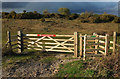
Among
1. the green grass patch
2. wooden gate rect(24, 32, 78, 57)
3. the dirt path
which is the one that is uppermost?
wooden gate rect(24, 32, 78, 57)

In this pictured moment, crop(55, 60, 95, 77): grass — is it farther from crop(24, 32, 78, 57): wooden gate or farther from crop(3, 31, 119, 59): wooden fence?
crop(24, 32, 78, 57): wooden gate

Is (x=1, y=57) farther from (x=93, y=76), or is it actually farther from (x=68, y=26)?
(x=68, y=26)

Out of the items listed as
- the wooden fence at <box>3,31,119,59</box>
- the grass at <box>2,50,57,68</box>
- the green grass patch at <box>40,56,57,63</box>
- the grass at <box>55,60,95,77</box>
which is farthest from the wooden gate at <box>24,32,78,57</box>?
the grass at <box>55,60,95,77</box>

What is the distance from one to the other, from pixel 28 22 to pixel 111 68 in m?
25.6

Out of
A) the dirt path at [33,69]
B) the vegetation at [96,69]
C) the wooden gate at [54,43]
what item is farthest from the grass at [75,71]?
the wooden gate at [54,43]

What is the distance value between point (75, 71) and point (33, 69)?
240cm

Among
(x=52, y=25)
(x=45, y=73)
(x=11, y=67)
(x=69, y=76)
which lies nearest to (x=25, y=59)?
(x=11, y=67)

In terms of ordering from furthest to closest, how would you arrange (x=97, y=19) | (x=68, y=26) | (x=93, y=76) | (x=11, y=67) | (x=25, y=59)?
(x=97, y=19) < (x=68, y=26) < (x=25, y=59) < (x=11, y=67) < (x=93, y=76)

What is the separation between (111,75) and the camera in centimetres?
806

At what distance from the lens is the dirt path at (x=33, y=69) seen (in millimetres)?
8766

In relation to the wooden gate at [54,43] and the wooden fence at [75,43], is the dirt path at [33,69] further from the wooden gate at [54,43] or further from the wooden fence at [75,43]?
the wooden gate at [54,43]

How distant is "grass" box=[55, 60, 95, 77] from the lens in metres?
8.20

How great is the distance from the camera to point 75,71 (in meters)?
8.60

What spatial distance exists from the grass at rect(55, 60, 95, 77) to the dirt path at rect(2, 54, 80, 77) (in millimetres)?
433
